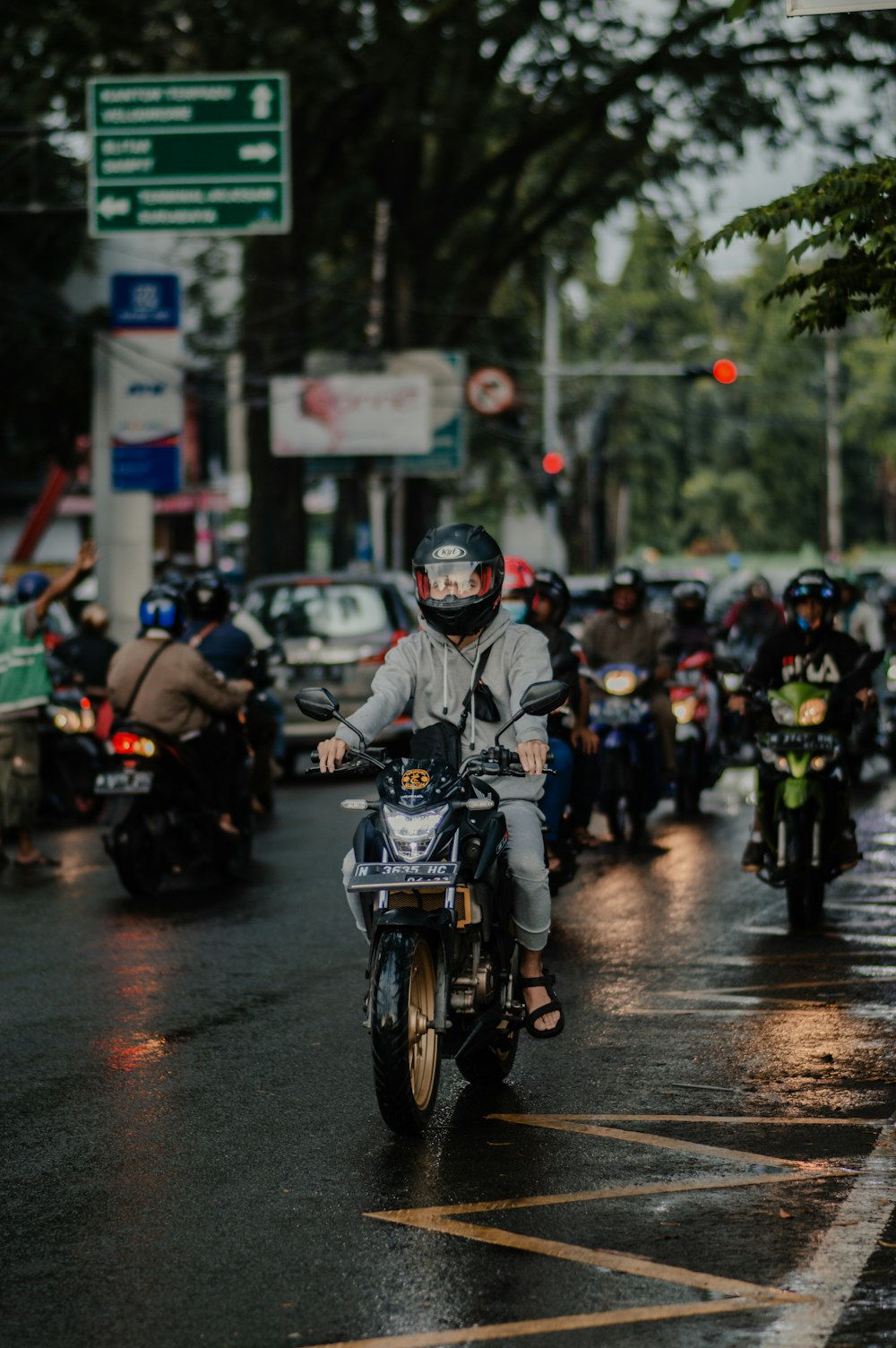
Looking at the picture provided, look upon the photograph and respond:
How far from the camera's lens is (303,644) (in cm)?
1972

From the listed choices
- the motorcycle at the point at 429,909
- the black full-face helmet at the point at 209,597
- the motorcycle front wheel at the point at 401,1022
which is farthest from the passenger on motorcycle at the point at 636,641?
the motorcycle front wheel at the point at 401,1022

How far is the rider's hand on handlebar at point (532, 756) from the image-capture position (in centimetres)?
670

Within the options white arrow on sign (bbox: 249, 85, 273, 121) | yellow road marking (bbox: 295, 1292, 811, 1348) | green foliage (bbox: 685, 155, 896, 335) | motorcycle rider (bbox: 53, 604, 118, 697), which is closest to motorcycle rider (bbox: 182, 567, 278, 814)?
motorcycle rider (bbox: 53, 604, 118, 697)

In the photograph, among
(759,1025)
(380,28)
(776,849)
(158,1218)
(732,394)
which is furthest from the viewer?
(732,394)

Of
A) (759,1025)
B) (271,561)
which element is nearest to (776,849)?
(759,1025)

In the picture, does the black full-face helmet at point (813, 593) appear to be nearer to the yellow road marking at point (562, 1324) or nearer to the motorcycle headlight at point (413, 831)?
the motorcycle headlight at point (413, 831)

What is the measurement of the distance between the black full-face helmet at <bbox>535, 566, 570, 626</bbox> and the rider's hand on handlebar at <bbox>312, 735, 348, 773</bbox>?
537 cm

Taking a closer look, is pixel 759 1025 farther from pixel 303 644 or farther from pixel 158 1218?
pixel 303 644

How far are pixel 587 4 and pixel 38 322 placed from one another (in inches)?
475

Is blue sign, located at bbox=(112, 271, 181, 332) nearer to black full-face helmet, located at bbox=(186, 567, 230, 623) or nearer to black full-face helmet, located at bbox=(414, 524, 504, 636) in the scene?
black full-face helmet, located at bbox=(186, 567, 230, 623)

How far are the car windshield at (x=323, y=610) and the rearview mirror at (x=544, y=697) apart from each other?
13.0 m

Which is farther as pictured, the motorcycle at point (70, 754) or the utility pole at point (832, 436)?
the utility pole at point (832, 436)

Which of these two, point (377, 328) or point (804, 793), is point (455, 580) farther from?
point (377, 328)

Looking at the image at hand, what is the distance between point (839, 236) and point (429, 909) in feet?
14.4
